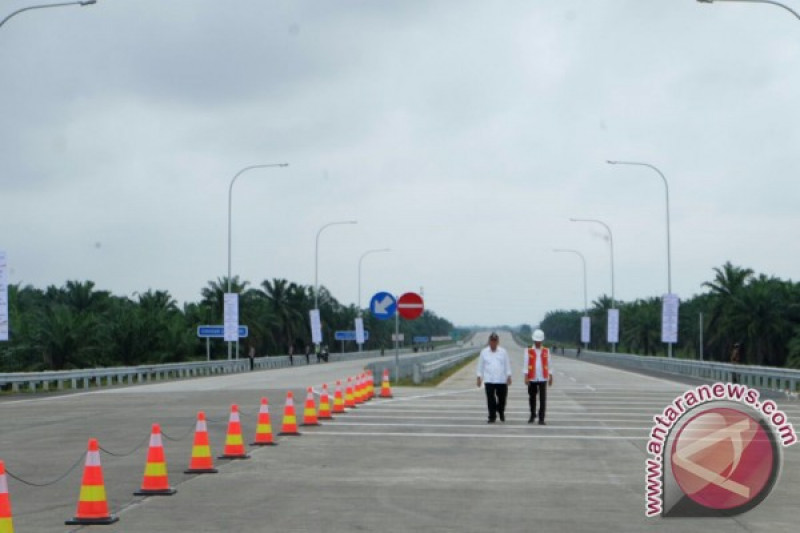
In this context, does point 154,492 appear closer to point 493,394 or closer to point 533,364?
point 533,364

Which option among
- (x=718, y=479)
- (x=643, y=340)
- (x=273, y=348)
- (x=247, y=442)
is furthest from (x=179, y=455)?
(x=643, y=340)

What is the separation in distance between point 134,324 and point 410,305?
4195cm

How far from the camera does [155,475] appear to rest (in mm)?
12555

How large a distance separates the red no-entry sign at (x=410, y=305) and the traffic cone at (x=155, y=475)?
20.9 m

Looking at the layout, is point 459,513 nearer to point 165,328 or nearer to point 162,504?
point 162,504

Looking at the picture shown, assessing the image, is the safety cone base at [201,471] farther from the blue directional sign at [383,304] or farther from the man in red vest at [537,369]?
the blue directional sign at [383,304]

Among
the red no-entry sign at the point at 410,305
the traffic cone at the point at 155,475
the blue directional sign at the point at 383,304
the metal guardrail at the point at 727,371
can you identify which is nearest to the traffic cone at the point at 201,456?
the traffic cone at the point at 155,475

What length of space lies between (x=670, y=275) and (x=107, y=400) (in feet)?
124

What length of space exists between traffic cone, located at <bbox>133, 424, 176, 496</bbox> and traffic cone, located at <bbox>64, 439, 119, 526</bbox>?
160cm

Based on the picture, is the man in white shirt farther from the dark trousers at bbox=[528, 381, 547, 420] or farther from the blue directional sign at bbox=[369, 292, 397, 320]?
the blue directional sign at bbox=[369, 292, 397, 320]

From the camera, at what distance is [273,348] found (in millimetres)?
111312

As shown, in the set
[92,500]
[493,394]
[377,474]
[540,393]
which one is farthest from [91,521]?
[493,394]

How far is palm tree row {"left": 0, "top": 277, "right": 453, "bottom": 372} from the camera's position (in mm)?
57438

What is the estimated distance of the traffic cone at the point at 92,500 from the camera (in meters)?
10.6
